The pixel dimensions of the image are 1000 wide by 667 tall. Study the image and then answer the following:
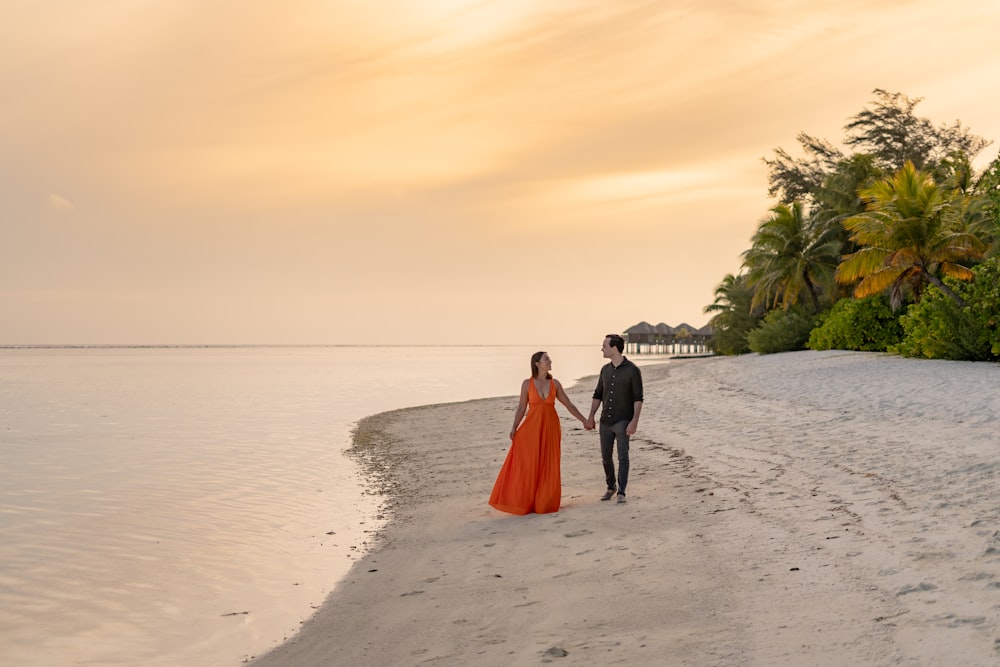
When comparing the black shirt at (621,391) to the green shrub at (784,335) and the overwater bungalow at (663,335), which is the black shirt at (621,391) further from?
the overwater bungalow at (663,335)

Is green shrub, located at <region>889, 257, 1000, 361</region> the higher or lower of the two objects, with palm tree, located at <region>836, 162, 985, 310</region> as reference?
lower

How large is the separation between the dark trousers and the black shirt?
8 centimetres

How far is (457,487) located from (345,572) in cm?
414

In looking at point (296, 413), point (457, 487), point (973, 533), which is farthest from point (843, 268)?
point (973, 533)

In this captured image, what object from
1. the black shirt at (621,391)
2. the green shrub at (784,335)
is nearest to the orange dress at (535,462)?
the black shirt at (621,391)

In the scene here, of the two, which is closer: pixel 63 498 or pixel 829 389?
pixel 63 498

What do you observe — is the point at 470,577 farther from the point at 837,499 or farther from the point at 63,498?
the point at 63,498

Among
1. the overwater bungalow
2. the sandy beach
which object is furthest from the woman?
the overwater bungalow

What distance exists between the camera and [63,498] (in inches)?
526

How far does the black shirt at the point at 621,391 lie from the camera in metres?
9.37

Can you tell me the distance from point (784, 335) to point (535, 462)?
32978 mm

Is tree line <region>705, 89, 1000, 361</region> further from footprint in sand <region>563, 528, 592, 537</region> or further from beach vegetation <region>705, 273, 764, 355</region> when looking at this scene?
footprint in sand <region>563, 528, 592, 537</region>

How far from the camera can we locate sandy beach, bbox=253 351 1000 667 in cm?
510

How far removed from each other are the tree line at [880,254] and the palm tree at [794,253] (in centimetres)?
6
